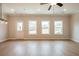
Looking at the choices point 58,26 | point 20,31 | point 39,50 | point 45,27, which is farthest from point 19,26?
point 39,50

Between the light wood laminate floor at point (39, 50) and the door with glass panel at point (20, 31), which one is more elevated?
the door with glass panel at point (20, 31)

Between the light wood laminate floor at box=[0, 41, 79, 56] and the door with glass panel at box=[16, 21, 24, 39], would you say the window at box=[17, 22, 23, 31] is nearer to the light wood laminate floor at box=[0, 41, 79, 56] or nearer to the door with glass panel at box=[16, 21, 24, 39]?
the door with glass panel at box=[16, 21, 24, 39]

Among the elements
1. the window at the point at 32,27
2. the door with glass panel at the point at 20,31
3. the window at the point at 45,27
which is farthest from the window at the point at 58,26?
the door with glass panel at the point at 20,31

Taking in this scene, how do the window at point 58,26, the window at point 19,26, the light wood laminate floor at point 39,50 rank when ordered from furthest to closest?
the window at point 19,26 < the window at point 58,26 < the light wood laminate floor at point 39,50

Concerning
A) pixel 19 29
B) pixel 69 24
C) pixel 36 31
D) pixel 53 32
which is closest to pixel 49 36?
pixel 53 32

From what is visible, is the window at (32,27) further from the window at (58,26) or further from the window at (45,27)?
the window at (58,26)

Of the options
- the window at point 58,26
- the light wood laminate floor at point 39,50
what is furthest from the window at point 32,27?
the light wood laminate floor at point 39,50

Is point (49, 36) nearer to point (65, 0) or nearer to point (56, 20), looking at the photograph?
point (56, 20)

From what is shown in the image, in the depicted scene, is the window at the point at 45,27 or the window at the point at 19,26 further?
the window at the point at 19,26

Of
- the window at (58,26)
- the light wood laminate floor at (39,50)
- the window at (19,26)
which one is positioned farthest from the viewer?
the window at (19,26)

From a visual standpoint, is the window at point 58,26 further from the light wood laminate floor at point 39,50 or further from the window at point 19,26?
the light wood laminate floor at point 39,50

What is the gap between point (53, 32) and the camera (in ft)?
39.6

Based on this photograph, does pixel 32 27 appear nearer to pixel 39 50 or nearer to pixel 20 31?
pixel 20 31

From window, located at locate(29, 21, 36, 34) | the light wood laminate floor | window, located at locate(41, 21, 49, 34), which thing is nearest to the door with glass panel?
window, located at locate(29, 21, 36, 34)
